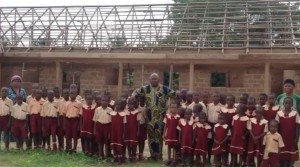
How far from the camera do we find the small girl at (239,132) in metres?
7.84

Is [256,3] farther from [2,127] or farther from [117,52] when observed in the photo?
[2,127]

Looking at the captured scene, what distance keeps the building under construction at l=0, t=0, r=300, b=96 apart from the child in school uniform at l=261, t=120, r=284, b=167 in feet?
25.7

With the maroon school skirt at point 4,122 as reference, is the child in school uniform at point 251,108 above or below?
above

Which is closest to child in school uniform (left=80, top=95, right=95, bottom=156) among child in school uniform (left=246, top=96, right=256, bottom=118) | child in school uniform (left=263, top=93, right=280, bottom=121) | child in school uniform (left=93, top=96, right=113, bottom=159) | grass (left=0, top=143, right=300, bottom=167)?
child in school uniform (left=93, top=96, right=113, bottom=159)

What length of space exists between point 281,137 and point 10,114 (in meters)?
5.18

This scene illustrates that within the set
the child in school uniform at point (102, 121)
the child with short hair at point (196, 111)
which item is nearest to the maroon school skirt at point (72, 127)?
the child in school uniform at point (102, 121)

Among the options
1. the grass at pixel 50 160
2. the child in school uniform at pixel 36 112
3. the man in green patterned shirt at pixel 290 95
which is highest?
the man in green patterned shirt at pixel 290 95

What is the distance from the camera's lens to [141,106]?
8.88 m

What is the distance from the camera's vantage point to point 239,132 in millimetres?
7848

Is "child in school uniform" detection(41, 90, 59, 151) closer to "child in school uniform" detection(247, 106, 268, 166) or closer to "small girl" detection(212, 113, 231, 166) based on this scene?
"small girl" detection(212, 113, 231, 166)

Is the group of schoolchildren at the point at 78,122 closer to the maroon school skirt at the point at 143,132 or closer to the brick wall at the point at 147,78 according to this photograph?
the maroon school skirt at the point at 143,132

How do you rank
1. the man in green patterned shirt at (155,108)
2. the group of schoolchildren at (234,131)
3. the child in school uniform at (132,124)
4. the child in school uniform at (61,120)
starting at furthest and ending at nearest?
the child in school uniform at (61,120), the man in green patterned shirt at (155,108), the child in school uniform at (132,124), the group of schoolchildren at (234,131)

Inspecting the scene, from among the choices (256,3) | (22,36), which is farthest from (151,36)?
(22,36)

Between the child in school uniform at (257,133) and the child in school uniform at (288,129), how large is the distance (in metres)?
0.28
